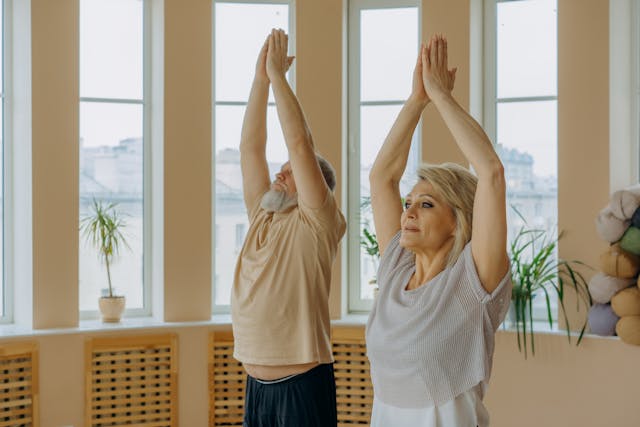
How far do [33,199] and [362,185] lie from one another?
6.86 feet

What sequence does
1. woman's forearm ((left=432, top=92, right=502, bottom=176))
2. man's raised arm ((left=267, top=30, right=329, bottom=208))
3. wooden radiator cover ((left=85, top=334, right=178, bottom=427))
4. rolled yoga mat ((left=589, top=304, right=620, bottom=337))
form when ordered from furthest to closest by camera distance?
wooden radiator cover ((left=85, top=334, right=178, bottom=427)), rolled yoga mat ((left=589, top=304, right=620, bottom=337)), man's raised arm ((left=267, top=30, right=329, bottom=208)), woman's forearm ((left=432, top=92, right=502, bottom=176))

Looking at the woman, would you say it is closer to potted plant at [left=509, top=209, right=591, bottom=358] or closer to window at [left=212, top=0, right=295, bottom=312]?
potted plant at [left=509, top=209, right=591, bottom=358]

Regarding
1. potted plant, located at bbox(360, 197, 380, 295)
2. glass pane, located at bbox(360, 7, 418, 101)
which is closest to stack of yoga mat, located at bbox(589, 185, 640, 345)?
potted plant, located at bbox(360, 197, 380, 295)

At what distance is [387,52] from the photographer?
5.36 metres

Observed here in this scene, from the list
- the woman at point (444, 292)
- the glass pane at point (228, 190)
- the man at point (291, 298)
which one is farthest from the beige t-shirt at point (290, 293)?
the glass pane at point (228, 190)

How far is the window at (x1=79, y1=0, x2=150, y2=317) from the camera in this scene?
203 inches

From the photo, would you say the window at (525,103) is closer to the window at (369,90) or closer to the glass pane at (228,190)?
the window at (369,90)

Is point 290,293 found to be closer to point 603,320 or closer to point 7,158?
point 603,320

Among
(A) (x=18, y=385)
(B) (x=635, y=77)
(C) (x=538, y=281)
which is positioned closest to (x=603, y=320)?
(C) (x=538, y=281)

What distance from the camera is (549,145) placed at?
200 inches

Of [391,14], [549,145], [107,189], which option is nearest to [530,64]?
[549,145]

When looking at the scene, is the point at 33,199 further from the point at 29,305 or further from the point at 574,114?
the point at 574,114

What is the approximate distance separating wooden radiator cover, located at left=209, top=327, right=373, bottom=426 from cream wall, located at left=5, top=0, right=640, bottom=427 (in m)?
0.09

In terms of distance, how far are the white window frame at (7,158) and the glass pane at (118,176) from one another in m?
0.43
